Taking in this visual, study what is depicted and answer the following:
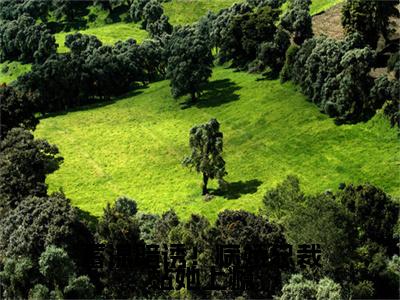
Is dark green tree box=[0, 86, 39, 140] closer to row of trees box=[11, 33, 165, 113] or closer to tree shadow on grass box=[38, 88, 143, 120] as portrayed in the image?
row of trees box=[11, 33, 165, 113]

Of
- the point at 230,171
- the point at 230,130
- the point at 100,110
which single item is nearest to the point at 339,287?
the point at 230,171

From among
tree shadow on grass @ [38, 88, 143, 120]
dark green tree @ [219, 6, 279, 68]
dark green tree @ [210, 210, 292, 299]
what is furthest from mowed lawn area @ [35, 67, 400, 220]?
dark green tree @ [210, 210, 292, 299]

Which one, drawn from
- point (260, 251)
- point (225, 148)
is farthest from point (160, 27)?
point (260, 251)

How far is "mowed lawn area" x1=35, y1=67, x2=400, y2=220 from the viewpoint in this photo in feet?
336

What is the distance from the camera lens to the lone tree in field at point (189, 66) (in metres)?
144

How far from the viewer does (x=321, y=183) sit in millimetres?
100062

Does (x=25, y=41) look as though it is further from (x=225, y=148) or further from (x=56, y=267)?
(x=56, y=267)

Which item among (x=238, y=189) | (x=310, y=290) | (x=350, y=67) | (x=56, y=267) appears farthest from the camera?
(x=350, y=67)

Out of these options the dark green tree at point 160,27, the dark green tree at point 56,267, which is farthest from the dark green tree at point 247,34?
the dark green tree at point 56,267

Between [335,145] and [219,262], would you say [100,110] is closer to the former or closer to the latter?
[335,145]

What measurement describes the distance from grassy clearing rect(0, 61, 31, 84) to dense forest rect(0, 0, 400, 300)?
2.28 ft

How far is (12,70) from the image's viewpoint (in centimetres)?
18775

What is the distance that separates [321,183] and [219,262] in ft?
123

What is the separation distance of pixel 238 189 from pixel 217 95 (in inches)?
1893
